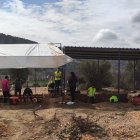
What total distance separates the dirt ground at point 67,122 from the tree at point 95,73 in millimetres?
18727

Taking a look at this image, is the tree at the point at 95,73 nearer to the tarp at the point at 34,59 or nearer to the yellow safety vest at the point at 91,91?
the yellow safety vest at the point at 91,91

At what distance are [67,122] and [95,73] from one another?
84.9ft

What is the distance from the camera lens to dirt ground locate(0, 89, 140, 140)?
1429 centimetres

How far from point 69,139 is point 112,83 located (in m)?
31.3

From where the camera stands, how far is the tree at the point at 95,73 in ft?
131

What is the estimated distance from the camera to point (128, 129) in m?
15.0

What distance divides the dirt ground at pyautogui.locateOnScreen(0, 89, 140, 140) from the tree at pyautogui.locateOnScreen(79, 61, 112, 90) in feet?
61.4

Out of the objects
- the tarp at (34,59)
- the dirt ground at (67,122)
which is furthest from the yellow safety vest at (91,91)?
the tarp at (34,59)

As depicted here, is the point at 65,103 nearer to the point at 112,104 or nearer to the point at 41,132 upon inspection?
the point at 112,104

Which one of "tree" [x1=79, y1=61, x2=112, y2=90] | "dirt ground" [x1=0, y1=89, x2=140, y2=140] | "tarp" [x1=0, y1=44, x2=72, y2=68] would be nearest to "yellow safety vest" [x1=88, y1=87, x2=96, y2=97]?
"dirt ground" [x1=0, y1=89, x2=140, y2=140]

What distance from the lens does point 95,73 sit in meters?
41.5

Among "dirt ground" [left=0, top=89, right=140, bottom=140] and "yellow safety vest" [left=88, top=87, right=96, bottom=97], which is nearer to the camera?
"dirt ground" [left=0, top=89, right=140, bottom=140]

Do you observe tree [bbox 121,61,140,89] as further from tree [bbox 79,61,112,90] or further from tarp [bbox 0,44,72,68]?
tarp [bbox 0,44,72,68]

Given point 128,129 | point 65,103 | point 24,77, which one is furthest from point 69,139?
point 24,77
